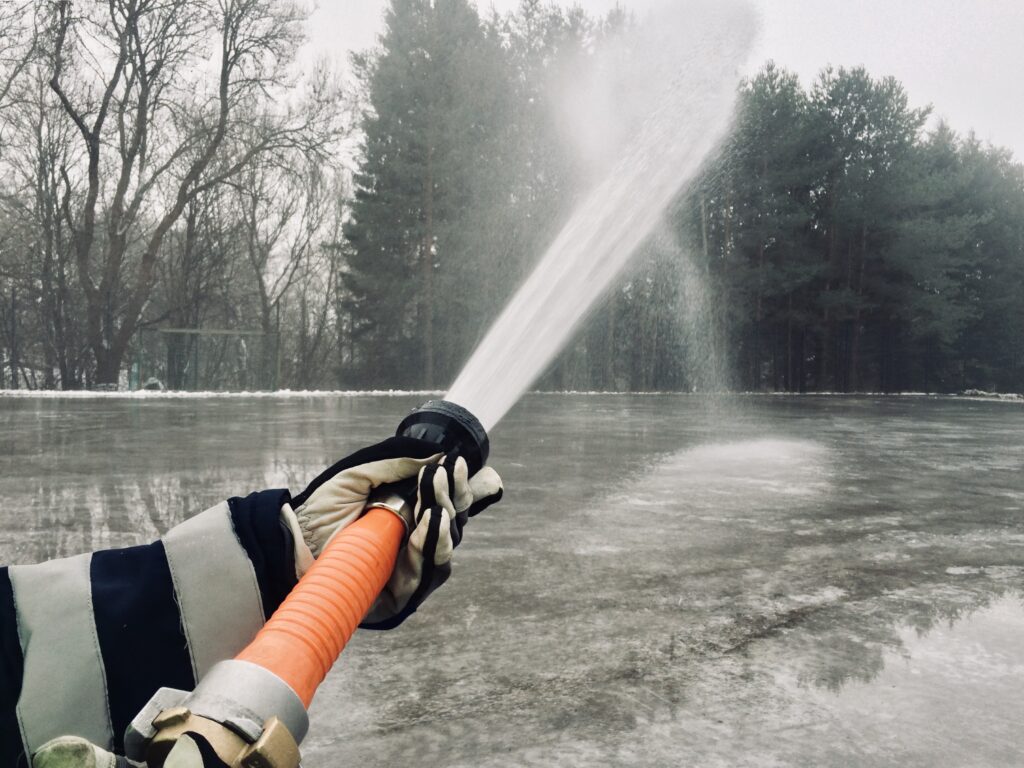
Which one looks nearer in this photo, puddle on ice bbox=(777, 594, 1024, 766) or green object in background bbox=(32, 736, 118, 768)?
green object in background bbox=(32, 736, 118, 768)

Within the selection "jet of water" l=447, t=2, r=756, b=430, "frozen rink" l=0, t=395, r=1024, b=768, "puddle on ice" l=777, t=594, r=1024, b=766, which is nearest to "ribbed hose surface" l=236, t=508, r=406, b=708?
"jet of water" l=447, t=2, r=756, b=430

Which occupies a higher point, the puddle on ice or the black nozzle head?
the black nozzle head

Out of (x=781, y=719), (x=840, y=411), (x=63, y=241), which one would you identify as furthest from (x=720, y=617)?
(x=63, y=241)

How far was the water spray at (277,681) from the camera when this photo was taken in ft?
3.02

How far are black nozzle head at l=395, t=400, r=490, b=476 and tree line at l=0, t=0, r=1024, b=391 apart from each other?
21956 millimetres

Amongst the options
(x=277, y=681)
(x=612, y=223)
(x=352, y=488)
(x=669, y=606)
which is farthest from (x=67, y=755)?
(x=612, y=223)

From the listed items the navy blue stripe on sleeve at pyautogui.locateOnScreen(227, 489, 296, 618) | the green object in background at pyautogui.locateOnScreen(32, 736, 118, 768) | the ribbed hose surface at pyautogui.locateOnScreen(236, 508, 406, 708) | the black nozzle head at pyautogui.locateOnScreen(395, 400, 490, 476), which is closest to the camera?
the green object in background at pyautogui.locateOnScreen(32, 736, 118, 768)

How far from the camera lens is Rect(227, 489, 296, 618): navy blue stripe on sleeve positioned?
149cm

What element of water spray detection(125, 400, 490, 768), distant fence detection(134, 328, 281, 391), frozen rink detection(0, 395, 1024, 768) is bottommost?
frozen rink detection(0, 395, 1024, 768)

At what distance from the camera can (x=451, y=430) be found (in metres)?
1.73

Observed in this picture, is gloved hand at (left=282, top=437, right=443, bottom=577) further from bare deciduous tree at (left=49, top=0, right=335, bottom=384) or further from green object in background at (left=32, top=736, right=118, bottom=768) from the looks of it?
bare deciduous tree at (left=49, top=0, right=335, bottom=384)

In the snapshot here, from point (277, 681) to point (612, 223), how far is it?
5314 millimetres

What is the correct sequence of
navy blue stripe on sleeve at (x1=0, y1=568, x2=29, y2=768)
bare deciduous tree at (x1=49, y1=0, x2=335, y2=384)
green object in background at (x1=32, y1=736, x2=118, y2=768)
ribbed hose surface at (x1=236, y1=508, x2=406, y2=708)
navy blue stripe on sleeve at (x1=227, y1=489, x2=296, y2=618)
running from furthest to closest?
bare deciduous tree at (x1=49, y1=0, x2=335, y2=384) → navy blue stripe on sleeve at (x1=227, y1=489, x2=296, y2=618) → navy blue stripe on sleeve at (x1=0, y1=568, x2=29, y2=768) → ribbed hose surface at (x1=236, y1=508, x2=406, y2=708) → green object in background at (x1=32, y1=736, x2=118, y2=768)

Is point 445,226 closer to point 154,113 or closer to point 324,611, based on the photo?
point 154,113
